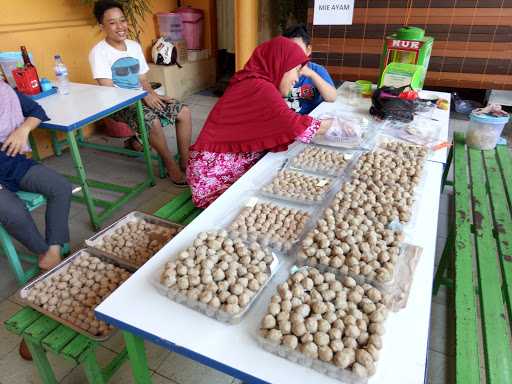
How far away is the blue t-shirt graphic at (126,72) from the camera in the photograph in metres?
3.03

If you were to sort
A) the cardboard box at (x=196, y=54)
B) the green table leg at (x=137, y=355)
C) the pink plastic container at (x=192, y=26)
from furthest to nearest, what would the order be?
the cardboard box at (x=196, y=54) < the pink plastic container at (x=192, y=26) < the green table leg at (x=137, y=355)

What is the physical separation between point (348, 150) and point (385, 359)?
1.09m

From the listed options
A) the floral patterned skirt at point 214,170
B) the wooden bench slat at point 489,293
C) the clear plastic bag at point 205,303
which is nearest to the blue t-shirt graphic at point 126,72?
the floral patterned skirt at point 214,170

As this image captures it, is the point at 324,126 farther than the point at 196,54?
No

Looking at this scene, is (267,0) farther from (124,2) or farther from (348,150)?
(348,150)

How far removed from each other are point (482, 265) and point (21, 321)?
169 centimetres

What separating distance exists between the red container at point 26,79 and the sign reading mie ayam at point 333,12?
209cm

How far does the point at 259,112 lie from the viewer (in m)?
1.58

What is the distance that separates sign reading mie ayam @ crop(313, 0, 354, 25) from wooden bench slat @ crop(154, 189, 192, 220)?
1.82 metres

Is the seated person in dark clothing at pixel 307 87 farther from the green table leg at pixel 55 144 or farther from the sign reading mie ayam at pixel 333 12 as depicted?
the green table leg at pixel 55 144

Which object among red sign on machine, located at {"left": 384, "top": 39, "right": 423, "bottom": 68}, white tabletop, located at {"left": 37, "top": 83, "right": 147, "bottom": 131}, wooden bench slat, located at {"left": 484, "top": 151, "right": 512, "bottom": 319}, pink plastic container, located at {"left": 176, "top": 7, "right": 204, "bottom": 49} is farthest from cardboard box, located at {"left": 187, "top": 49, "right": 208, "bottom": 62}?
wooden bench slat, located at {"left": 484, "top": 151, "right": 512, "bottom": 319}

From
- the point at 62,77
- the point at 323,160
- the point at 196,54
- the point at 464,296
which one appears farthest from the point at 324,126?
the point at 196,54

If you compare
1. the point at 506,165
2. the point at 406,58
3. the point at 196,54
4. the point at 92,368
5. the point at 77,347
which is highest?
the point at 406,58

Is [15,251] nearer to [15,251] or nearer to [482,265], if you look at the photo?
[15,251]
